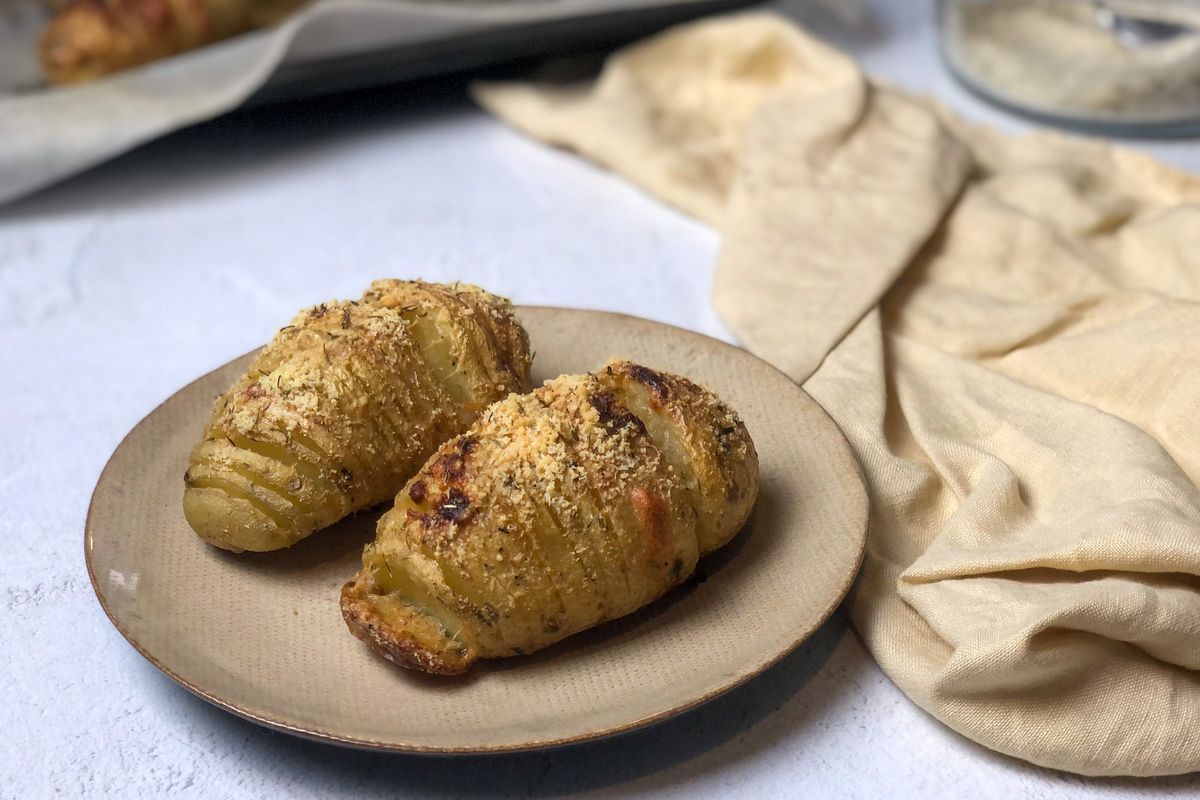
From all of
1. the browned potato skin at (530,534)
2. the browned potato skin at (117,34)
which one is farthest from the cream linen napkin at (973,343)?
the browned potato skin at (117,34)

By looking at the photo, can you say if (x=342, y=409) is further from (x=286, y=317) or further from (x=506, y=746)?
(x=286, y=317)

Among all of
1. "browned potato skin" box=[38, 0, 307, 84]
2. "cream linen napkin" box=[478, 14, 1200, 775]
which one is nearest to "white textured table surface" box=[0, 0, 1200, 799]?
"cream linen napkin" box=[478, 14, 1200, 775]

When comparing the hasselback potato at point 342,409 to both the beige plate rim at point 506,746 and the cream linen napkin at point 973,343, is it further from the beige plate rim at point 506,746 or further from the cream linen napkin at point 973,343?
the cream linen napkin at point 973,343

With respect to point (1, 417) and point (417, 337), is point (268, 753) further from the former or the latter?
point (1, 417)

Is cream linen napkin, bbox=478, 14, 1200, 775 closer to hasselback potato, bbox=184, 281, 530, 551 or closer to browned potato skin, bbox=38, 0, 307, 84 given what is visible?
hasselback potato, bbox=184, 281, 530, 551

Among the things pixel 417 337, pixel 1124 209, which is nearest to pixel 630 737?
pixel 417 337

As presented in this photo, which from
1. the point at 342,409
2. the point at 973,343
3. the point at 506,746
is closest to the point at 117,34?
the point at 342,409
